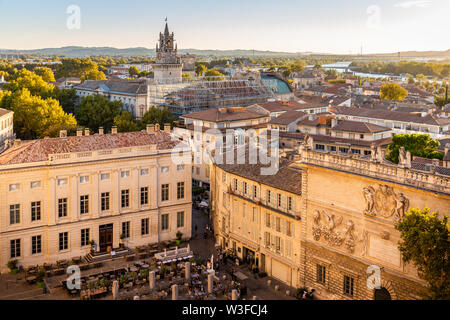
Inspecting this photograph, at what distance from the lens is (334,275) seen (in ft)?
102

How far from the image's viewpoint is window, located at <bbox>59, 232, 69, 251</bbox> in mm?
38875

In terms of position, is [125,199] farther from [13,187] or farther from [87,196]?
[13,187]

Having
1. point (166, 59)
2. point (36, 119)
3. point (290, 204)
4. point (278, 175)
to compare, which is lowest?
point (290, 204)

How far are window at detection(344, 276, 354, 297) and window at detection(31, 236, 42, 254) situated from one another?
2421 cm

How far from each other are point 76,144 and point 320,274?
23.3m

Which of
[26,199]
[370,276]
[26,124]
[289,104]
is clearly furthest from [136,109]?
[370,276]

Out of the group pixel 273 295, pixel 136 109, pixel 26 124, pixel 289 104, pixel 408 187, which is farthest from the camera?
pixel 136 109

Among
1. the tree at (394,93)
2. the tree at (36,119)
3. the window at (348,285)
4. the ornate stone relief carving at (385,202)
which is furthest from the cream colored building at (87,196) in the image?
the tree at (394,93)

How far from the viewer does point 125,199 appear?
136ft

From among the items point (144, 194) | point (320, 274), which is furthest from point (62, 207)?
point (320, 274)

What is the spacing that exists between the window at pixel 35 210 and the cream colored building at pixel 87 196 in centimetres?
8

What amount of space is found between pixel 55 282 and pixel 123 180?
10.2m

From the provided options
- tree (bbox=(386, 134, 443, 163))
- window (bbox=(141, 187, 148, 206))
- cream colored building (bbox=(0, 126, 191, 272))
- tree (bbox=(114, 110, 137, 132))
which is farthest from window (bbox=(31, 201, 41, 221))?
tree (bbox=(114, 110, 137, 132))

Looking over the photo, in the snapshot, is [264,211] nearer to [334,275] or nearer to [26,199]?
[334,275]
